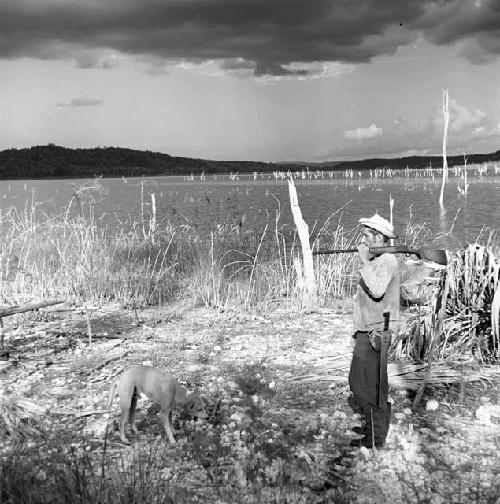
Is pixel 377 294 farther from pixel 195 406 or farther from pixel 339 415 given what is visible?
pixel 195 406

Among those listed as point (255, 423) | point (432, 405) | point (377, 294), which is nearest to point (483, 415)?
point (432, 405)

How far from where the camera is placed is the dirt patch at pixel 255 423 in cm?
430

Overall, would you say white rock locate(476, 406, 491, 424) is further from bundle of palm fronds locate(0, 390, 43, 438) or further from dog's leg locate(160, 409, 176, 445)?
bundle of palm fronds locate(0, 390, 43, 438)

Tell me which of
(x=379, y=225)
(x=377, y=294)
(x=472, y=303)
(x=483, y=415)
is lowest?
(x=483, y=415)

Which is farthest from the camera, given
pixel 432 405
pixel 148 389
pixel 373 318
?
pixel 432 405

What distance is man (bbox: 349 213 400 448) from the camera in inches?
191

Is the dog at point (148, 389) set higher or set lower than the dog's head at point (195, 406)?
higher

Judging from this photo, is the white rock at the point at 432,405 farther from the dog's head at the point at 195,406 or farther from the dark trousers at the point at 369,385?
the dog's head at the point at 195,406

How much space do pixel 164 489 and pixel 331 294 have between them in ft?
29.4

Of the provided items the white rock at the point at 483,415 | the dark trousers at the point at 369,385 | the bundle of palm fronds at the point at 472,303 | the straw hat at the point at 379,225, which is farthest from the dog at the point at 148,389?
the bundle of palm fronds at the point at 472,303

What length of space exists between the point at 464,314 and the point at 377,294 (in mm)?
2418

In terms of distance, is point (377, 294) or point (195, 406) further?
point (195, 406)

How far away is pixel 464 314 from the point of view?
6.79m

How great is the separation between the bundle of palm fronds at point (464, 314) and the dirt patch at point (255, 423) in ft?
1.85
